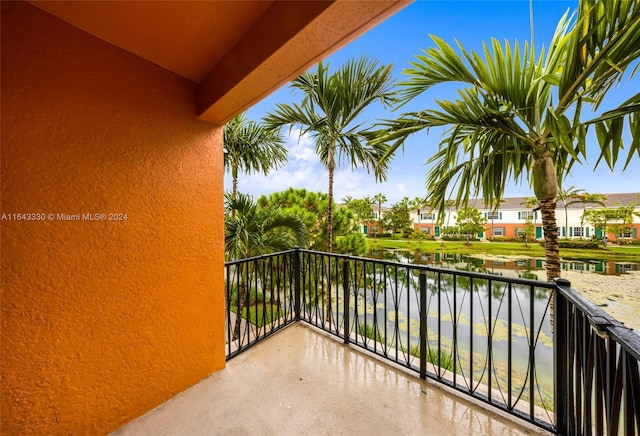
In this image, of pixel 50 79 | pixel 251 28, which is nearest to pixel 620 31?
pixel 251 28

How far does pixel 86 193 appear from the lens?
1.16 meters

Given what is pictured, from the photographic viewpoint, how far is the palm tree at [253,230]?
3.07m

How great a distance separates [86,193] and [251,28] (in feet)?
3.91

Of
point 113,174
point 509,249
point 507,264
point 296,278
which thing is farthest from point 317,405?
point 509,249

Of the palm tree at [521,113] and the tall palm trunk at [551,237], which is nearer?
the palm tree at [521,113]

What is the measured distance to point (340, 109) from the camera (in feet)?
11.8

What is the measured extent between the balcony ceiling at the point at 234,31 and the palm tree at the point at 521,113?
1415 millimetres

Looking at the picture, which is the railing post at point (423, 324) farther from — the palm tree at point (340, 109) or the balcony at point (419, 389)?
the palm tree at point (340, 109)

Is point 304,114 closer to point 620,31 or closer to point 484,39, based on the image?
point 484,39

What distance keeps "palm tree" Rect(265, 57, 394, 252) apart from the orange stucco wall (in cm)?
235

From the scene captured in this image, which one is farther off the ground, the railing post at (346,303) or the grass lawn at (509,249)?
the railing post at (346,303)

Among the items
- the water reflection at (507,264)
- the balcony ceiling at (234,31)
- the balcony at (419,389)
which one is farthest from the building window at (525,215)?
the balcony ceiling at (234,31)

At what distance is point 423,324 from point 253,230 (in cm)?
244

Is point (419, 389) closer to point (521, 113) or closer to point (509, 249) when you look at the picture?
point (521, 113)
